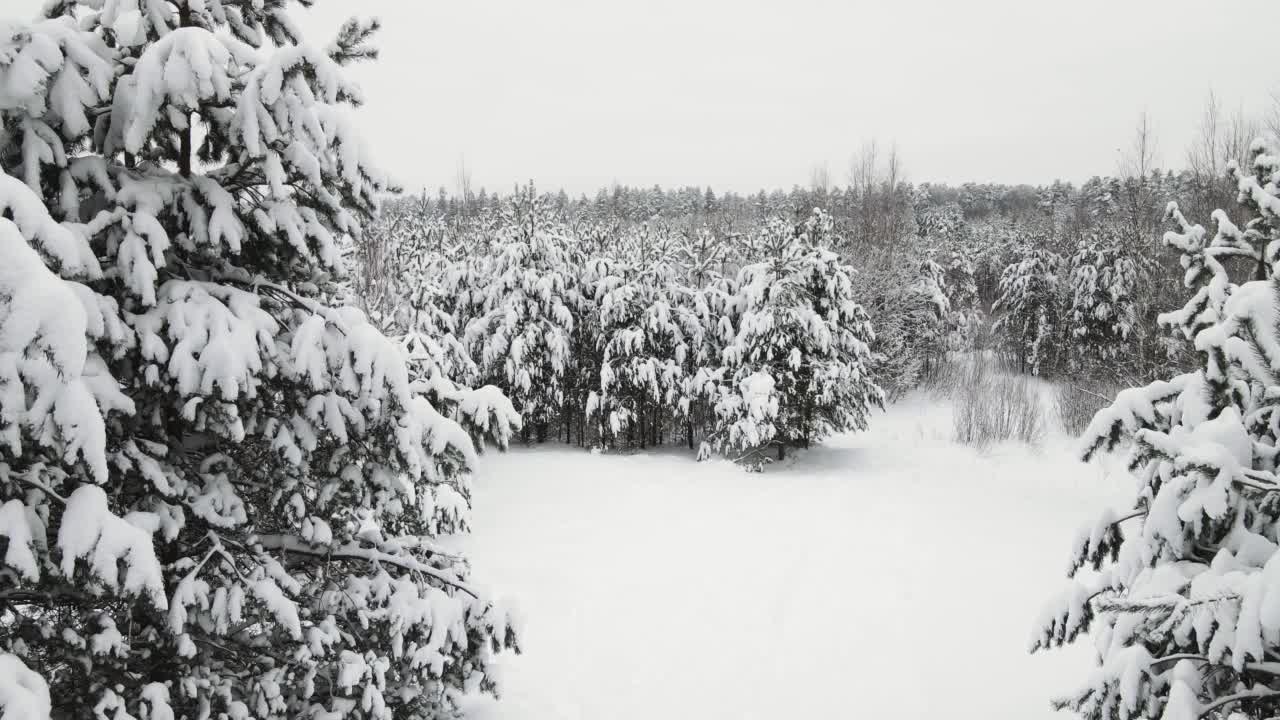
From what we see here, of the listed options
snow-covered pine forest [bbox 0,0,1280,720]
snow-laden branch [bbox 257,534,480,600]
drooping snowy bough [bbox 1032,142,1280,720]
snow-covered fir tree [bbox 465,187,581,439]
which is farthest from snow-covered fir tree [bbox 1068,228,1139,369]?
snow-laden branch [bbox 257,534,480,600]

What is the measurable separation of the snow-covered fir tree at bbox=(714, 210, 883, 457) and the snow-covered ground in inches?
43.3

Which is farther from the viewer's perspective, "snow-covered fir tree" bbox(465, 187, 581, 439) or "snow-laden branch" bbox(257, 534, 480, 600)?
"snow-covered fir tree" bbox(465, 187, 581, 439)

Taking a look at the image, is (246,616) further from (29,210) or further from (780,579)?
(780,579)

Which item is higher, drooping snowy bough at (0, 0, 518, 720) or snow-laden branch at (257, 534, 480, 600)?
drooping snowy bough at (0, 0, 518, 720)

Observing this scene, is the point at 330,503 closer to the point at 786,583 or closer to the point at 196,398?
the point at 196,398

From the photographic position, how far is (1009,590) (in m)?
7.24

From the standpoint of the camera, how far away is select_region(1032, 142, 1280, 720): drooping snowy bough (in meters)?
2.12

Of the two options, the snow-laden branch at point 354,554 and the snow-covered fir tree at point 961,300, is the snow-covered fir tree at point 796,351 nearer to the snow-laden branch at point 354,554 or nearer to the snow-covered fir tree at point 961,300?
the snow-laden branch at point 354,554

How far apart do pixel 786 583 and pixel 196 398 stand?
6521 mm

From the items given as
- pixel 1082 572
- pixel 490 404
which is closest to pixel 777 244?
pixel 1082 572

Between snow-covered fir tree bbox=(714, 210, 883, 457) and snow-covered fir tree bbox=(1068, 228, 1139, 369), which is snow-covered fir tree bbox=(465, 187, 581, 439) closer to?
snow-covered fir tree bbox=(714, 210, 883, 457)

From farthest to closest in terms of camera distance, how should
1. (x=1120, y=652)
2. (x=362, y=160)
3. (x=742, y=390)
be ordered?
(x=742, y=390), (x=362, y=160), (x=1120, y=652)

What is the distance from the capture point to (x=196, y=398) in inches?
101

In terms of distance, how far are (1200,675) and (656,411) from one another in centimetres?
1469
